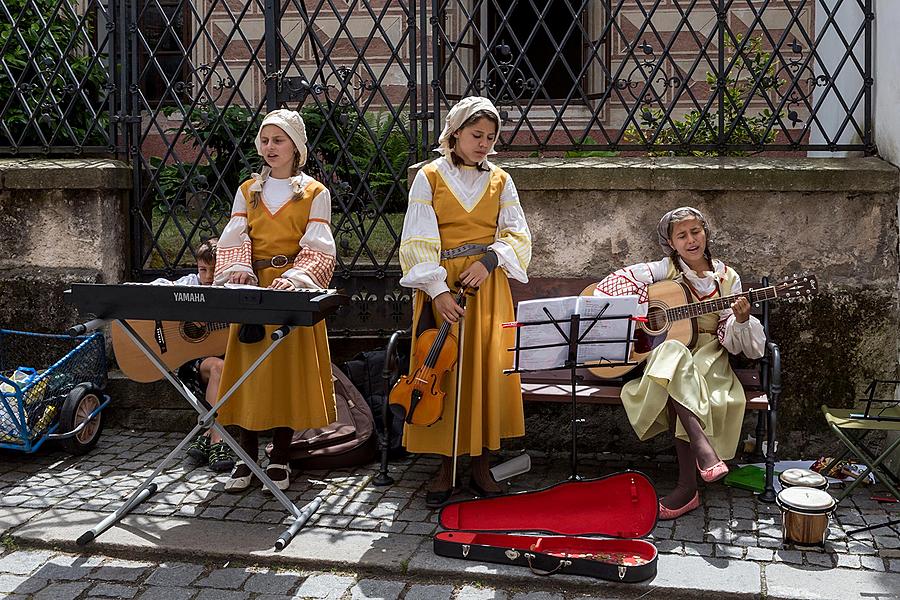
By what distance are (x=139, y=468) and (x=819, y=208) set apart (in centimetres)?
401

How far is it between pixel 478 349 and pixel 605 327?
62cm

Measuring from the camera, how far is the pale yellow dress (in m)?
4.99

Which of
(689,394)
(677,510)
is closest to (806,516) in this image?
(677,510)

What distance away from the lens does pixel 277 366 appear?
17.3ft

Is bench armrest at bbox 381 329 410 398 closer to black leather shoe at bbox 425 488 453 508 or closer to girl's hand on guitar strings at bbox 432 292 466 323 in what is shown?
black leather shoe at bbox 425 488 453 508

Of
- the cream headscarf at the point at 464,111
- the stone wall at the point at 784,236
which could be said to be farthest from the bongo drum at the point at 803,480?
the cream headscarf at the point at 464,111

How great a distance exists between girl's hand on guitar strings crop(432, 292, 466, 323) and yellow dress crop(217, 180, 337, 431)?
0.80 m

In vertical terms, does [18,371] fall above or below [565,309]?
below

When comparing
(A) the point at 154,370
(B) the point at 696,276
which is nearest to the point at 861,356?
(B) the point at 696,276

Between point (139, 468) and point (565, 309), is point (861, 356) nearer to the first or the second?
point (565, 309)

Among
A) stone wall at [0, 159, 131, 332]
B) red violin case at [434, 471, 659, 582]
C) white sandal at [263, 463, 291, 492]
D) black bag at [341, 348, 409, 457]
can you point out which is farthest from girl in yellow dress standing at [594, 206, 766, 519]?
stone wall at [0, 159, 131, 332]

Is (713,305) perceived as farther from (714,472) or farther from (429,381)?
(429,381)

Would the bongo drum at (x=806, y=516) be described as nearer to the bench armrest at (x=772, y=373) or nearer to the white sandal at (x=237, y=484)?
the bench armrest at (x=772, y=373)

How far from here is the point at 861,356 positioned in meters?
5.78
